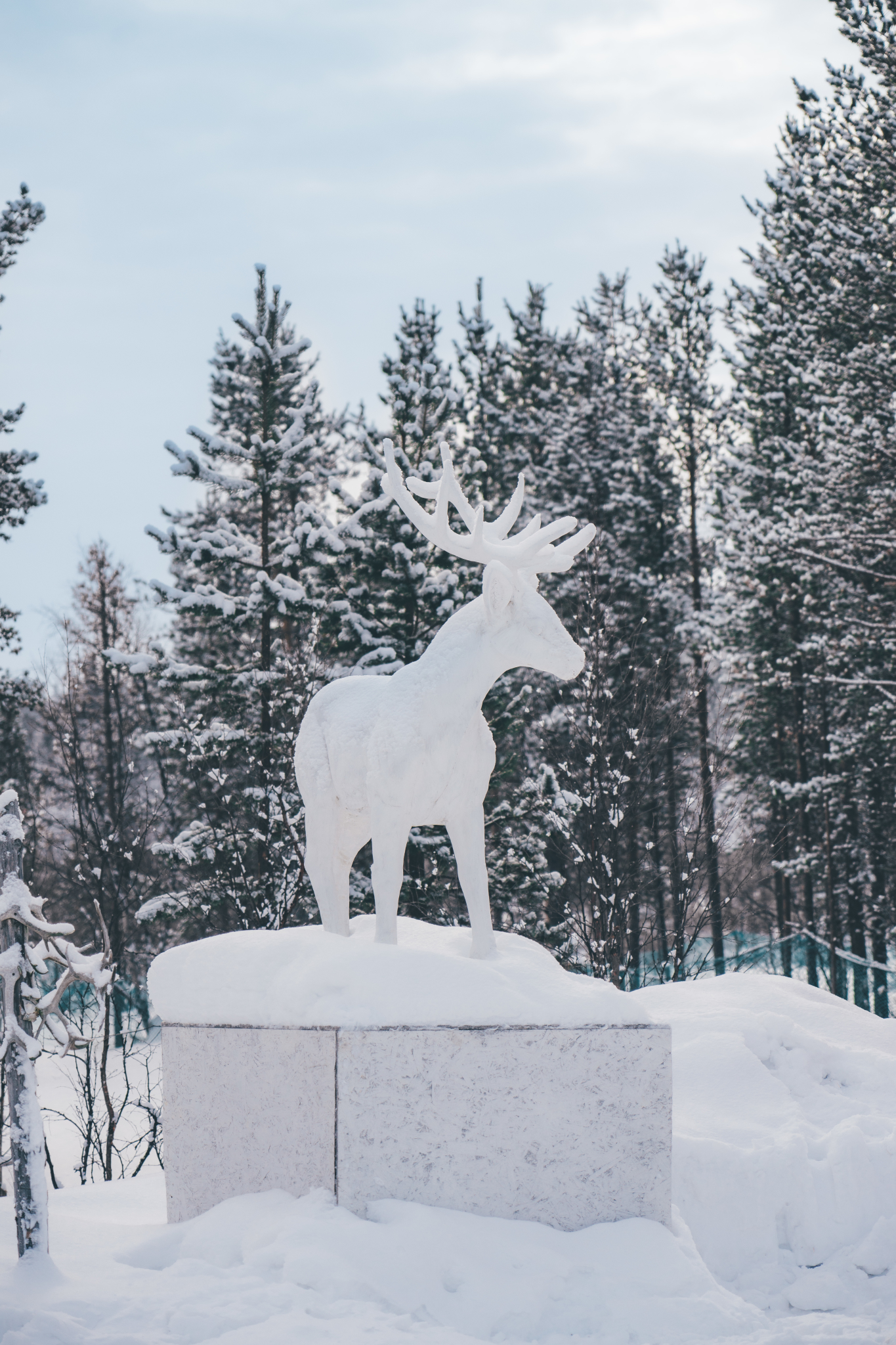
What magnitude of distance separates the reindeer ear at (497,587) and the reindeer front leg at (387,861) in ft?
3.67

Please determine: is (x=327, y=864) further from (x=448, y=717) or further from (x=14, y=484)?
(x=14, y=484)

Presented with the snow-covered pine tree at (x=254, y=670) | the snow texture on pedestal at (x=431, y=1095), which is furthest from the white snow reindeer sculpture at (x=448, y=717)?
the snow-covered pine tree at (x=254, y=670)

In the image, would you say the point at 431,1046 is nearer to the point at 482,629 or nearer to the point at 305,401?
the point at 482,629

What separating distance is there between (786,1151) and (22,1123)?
12.9 ft

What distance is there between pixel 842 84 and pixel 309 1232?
14827 mm

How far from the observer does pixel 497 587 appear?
18.7ft

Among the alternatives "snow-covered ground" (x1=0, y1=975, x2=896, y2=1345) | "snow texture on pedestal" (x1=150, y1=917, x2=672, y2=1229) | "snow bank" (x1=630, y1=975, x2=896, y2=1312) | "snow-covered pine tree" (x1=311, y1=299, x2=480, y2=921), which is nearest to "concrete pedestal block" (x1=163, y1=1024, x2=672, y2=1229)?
"snow texture on pedestal" (x1=150, y1=917, x2=672, y2=1229)

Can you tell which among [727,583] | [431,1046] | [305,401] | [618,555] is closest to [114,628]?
[305,401]

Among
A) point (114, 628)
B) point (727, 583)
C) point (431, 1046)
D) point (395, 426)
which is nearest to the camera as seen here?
point (431, 1046)

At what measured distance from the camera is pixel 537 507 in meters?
21.3

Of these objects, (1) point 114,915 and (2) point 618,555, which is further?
(2) point 618,555

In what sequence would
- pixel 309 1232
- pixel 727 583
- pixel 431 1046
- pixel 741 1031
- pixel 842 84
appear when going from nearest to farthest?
pixel 309 1232 < pixel 431 1046 < pixel 741 1031 < pixel 842 84 < pixel 727 583

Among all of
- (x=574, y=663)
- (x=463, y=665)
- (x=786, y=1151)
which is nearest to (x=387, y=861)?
(x=463, y=665)

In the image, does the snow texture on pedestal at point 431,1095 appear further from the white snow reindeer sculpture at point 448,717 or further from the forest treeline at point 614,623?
the forest treeline at point 614,623
